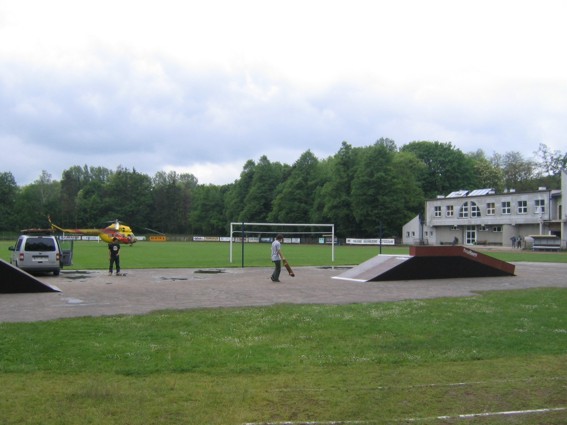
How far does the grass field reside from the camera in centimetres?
579

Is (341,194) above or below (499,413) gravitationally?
above

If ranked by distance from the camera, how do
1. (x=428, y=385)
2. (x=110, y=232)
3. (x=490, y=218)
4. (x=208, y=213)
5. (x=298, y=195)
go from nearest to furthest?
(x=428, y=385)
(x=110, y=232)
(x=490, y=218)
(x=298, y=195)
(x=208, y=213)

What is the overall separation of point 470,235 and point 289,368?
7808cm

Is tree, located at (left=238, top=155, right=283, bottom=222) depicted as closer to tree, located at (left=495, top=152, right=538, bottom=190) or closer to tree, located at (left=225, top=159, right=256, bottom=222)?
tree, located at (left=225, top=159, right=256, bottom=222)

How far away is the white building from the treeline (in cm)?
494

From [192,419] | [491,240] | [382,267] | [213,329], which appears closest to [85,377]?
[192,419]

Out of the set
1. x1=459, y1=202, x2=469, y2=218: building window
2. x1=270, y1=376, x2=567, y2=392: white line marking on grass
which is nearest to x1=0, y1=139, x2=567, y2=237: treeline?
x1=459, y1=202, x2=469, y2=218: building window

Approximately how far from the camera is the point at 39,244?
23953 mm

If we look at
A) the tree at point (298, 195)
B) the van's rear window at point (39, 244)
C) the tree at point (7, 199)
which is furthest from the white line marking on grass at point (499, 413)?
the tree at point (7, 199)

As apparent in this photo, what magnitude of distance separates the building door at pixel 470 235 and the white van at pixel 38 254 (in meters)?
66.6

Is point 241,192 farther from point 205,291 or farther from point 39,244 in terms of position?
point 205,291

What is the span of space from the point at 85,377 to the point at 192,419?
7.54ft

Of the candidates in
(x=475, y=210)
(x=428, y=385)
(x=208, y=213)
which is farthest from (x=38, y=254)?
(x=208, y=213)

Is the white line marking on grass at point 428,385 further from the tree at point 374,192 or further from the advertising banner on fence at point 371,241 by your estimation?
the tree at point 374,192
